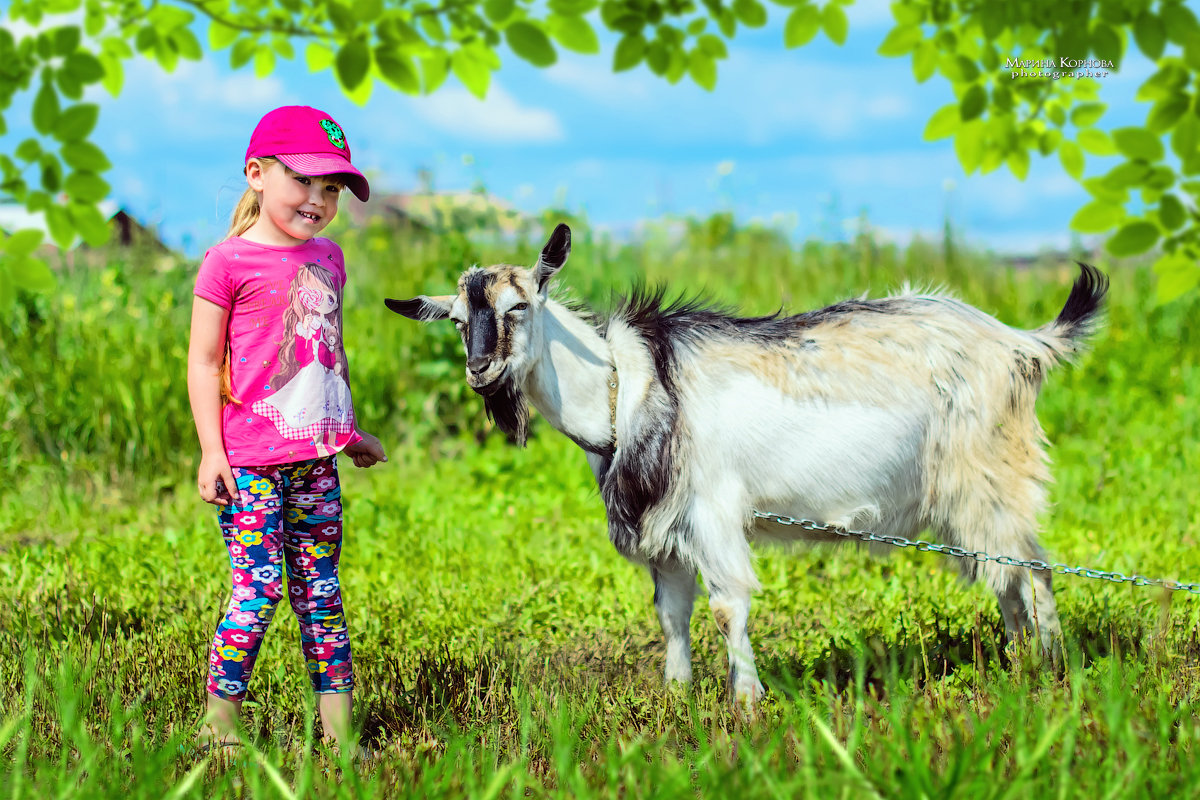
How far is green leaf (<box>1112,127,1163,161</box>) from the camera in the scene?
358 centimetres

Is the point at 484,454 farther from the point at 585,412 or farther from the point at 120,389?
the point at 585,412

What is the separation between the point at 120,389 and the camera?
24.3 feet

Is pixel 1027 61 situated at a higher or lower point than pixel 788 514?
higher

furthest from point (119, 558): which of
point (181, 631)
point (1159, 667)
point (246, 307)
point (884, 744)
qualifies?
point (1159, 667)

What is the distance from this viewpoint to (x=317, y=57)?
523 cm

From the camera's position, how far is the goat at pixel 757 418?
3324 mm

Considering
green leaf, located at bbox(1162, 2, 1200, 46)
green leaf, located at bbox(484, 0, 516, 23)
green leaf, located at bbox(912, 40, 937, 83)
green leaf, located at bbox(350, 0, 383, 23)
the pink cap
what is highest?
green leaf, located at bbox(350, 0, 383, 23)

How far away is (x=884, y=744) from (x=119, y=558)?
4.27 metres

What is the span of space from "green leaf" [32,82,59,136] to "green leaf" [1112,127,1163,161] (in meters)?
4.03

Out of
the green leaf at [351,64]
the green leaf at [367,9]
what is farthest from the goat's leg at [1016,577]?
the green leaf at [367,9]

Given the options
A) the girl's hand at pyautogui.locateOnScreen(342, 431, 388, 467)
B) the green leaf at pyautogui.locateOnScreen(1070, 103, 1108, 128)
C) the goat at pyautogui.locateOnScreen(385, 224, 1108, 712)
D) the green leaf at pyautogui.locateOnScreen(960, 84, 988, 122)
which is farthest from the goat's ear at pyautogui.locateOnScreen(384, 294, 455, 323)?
the green leaf at pyautogui.locateOnScreen(1070, 103, 1108, 128)

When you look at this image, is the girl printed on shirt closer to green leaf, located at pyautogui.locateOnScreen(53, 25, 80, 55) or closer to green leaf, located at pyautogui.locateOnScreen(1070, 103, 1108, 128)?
green leaf, located at pyautogui.locateOnScreen(53, 25, 80, 55)

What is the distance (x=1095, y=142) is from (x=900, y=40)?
38.5 inches

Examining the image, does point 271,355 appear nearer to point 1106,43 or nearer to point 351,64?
point 351,64
